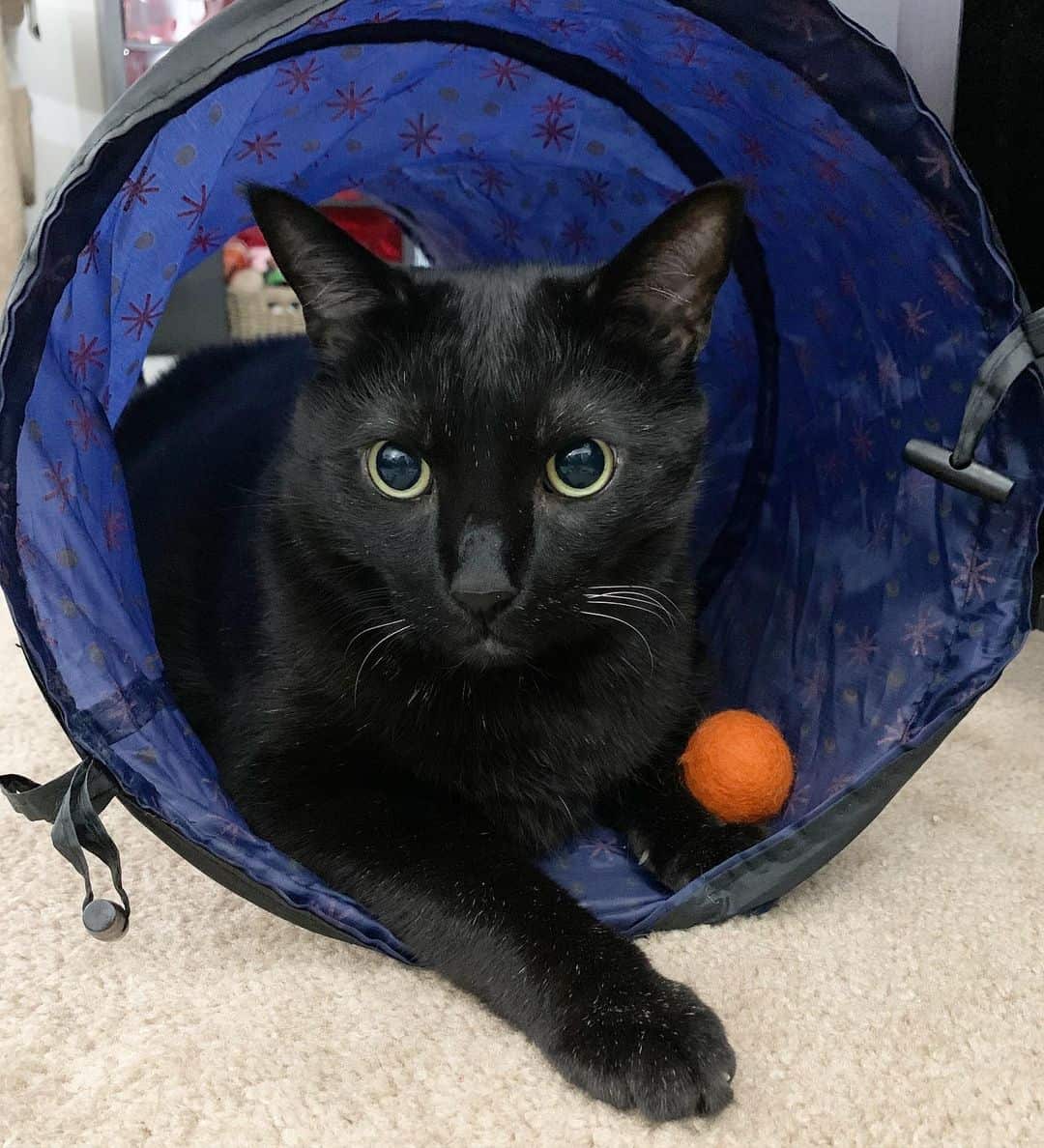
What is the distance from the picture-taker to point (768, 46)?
0.95 metres

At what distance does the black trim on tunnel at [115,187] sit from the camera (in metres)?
0.80

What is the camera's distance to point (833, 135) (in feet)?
3.36

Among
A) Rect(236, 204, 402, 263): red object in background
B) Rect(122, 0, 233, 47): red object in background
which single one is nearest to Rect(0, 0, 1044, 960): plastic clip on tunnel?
Rect(236, 204, 402, 263): red object in background

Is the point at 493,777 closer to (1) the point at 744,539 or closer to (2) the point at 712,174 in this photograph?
(1) the point at 744,539

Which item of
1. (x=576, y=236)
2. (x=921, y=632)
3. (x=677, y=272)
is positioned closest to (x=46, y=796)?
(x=677, y=272)

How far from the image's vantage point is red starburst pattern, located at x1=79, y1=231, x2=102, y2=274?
0.89m

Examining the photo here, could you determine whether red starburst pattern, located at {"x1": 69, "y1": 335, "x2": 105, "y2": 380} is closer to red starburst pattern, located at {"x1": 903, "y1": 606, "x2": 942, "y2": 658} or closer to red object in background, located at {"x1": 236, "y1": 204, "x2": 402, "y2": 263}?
red starburst pattern, located at {"x1": 903, "y1": 606, "x2": 942, "y2": 658}

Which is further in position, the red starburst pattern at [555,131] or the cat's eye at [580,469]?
the red starburst pattern at [555,131]

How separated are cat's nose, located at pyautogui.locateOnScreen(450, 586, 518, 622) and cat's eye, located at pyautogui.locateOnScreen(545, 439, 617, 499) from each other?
0.11 metres

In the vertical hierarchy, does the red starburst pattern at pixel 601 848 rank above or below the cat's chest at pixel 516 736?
below

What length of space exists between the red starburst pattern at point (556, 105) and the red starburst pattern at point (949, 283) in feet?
1.71

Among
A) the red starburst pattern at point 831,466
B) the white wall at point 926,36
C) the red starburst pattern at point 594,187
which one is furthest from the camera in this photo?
the white wall at point 926,36

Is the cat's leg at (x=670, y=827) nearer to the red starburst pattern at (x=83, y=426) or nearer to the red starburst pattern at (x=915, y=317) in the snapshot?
the red starburst pattern at (x=915, y=317)

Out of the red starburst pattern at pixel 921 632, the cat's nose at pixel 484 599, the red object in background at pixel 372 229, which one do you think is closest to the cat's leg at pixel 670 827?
the red starburst pattern at pixel 921 632
